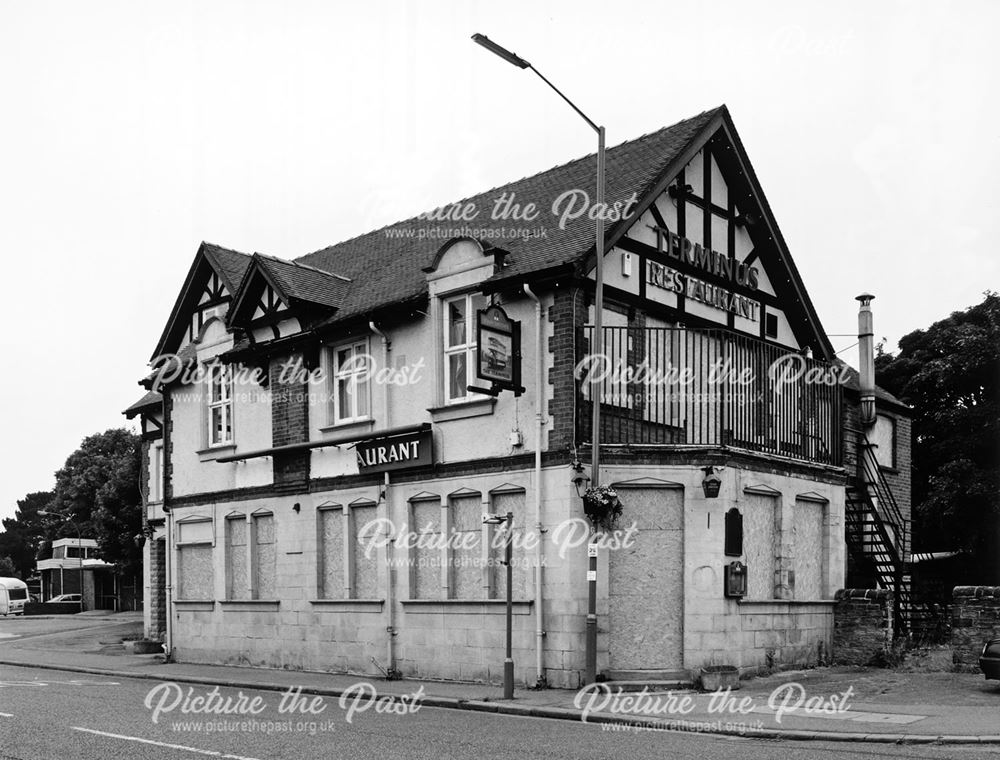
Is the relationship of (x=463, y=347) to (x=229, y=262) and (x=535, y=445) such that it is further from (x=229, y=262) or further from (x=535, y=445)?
(x=229, y=262)

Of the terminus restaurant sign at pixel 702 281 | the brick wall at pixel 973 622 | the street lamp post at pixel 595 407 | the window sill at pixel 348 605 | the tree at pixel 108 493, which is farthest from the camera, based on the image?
the tree at pixel 108 493

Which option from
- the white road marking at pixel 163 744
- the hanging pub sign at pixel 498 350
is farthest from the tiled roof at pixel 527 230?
the white road marking at pixel 163 744

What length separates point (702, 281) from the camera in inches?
875

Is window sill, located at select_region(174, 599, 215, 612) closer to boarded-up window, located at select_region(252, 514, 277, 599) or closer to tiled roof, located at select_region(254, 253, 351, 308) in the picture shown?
boarded-up window, located at select_region(252, 514, 277, 599)

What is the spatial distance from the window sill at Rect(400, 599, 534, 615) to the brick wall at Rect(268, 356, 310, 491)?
14.4 ft

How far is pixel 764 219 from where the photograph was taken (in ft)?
76.4

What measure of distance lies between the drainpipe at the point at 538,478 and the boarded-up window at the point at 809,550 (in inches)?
210

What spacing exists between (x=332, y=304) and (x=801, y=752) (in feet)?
49.8

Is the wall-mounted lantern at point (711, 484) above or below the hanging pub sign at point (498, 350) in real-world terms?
below

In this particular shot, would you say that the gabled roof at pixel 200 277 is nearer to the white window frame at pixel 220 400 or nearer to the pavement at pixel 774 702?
the white window frame at pixel 220 400

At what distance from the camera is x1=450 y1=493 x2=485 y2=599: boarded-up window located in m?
20.5

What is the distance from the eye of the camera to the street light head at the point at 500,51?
16.1 metres

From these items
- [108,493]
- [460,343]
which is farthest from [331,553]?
[108,493]

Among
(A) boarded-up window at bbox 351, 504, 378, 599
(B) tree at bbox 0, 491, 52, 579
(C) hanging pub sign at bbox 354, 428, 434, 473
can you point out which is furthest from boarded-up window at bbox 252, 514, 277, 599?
(B) tree at bbox 0, 491, 52, 579
